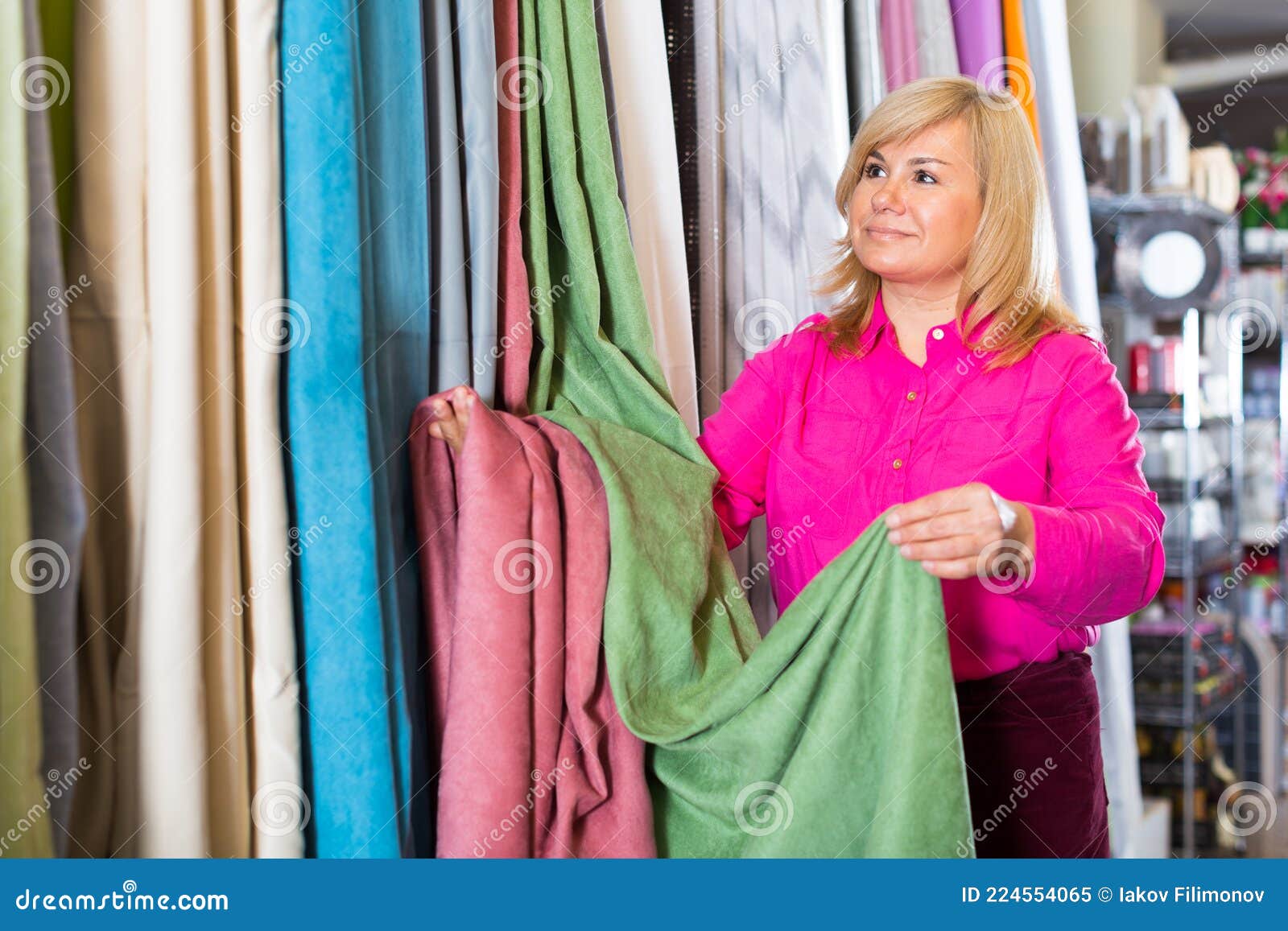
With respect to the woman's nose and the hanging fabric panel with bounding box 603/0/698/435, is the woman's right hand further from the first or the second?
the woman's nose

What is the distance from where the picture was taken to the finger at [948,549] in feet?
3.31

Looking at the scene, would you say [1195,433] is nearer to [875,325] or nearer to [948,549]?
[875,325]

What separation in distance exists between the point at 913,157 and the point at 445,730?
83 centimetres

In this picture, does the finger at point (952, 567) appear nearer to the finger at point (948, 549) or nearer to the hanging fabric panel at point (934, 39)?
the finger at point (948, 549)

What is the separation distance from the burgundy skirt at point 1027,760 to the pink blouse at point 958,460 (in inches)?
1.1

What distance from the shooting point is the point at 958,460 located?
4.25ft

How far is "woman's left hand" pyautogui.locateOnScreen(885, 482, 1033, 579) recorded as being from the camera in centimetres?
101

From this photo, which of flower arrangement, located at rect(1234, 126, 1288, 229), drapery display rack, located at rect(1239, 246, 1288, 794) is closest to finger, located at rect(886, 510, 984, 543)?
drapery display rack, located at rect(1239, 246, 1288, 794)

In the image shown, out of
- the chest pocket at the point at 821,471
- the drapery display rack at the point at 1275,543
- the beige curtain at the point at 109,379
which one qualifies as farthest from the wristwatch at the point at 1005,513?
the drapery display rack at the point at 1275,543

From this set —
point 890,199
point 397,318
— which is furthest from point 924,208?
point 397,318

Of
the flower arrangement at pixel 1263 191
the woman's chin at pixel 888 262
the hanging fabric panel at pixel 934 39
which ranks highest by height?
the flower arrangement at pixel 1263 191

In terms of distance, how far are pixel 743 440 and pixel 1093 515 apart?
435 mm

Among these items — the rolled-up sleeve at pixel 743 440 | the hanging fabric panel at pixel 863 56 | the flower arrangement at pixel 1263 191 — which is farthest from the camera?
the flower arrangement at pixel 1263 191

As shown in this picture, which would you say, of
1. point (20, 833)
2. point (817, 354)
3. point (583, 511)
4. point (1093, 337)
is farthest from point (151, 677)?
point (1093, 337)
